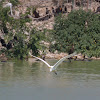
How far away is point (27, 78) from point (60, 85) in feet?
15.6

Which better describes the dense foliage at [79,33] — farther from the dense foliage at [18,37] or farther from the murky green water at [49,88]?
the murky green water at [49,88]

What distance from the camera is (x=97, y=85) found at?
25062mm

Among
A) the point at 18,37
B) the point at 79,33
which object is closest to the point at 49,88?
the point at 18,37

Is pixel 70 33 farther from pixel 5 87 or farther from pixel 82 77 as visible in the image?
pixel 5 87

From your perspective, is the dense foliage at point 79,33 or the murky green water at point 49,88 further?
the dense foliage at point 79,33

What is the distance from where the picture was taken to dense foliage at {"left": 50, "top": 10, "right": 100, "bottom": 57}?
5341 cm

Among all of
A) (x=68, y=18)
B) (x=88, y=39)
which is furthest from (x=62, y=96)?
(x=68, y=18)

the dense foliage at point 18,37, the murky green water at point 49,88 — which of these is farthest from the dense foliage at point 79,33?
the murky green water at point 49,88

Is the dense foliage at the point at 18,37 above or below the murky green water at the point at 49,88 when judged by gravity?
above

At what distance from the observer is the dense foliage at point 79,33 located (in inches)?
2103

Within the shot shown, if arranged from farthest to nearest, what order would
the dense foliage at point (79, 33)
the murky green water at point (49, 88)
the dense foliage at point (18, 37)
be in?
the dense foliage at point (79, 33) → the dense foliage at point (18, 37) → the murky green water at point (49, 88)

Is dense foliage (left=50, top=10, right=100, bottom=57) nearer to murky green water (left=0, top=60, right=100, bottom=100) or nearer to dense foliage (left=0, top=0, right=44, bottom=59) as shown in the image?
dense foliage (left=0, top=0, right=44, bottom=59)

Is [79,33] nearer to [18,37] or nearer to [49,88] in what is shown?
[18,37]

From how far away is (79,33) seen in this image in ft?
183
